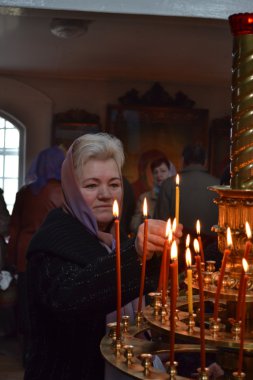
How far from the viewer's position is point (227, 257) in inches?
67.3

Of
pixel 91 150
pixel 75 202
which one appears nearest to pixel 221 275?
pixel 75 202

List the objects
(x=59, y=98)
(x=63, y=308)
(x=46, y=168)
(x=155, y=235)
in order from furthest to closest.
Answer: (x=59, y=98)
(x=46, y=168)
(x=63, y=308)
(x=155, y=235)

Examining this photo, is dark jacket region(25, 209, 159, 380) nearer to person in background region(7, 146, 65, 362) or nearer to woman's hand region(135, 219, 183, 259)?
woman's hand region(135, 219, 183, 259)

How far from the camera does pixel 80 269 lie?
2344 millimetres

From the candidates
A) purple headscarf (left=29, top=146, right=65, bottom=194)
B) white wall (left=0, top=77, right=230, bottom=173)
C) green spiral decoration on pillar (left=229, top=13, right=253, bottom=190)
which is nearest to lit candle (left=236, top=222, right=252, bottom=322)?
green spiral decoration on pillar (left=229, top=13, right=253, bottom=190)

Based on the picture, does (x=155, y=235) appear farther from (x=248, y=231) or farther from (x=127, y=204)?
(x=127, y=204)

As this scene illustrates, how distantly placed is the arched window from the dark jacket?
7855 mm

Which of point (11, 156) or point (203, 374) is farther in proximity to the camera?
point (11, 156)

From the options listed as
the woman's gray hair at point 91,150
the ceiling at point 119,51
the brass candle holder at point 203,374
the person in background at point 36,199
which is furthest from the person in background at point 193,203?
the brass candle holder at point 203,374

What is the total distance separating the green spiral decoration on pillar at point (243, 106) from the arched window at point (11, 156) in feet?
28.6

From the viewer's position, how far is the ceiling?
7719mm

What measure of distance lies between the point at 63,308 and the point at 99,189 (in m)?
0.48

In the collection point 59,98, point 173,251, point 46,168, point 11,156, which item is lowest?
point 173,251

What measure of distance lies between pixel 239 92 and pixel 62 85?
8.73 m
